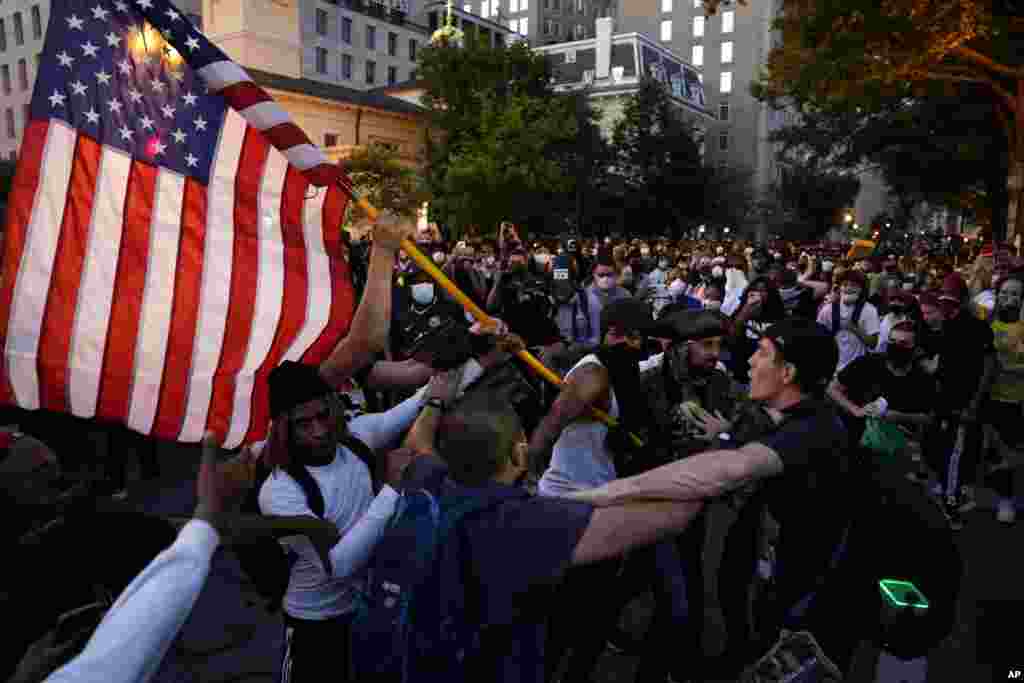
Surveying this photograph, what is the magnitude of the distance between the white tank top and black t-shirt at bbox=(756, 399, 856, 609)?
54.4 inches

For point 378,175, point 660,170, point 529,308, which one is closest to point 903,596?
point 529,308

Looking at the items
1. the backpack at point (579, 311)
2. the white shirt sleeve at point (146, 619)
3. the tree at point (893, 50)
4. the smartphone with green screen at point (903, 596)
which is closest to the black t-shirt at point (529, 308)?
the backpack at point (579, 311)

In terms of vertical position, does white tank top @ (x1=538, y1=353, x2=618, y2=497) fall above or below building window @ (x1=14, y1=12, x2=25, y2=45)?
below

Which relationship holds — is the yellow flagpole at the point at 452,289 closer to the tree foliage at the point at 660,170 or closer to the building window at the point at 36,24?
the tree foliage at the point at 660,170

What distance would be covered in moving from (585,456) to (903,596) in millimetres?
1740

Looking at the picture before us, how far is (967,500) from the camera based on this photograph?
6.55m

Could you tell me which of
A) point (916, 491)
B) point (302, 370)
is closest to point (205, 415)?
point (302, 370)

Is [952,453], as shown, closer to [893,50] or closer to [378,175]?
[893,50]

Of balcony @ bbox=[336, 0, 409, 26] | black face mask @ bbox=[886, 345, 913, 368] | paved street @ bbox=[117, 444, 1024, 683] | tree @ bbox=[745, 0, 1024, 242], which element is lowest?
paved street @ bbox=[117, 444, 1024, 683]

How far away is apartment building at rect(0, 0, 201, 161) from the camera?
51531 mm

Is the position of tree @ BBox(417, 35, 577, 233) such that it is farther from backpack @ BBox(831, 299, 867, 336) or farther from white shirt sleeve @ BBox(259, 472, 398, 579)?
white shirt sleeve @ BBox(259, 472, 398, 579)

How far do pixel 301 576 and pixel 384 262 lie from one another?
149cm

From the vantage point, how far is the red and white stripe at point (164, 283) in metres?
3.33

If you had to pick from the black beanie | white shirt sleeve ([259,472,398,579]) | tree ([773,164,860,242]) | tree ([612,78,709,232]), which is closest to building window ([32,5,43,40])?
tree ([612,78,709,232])
